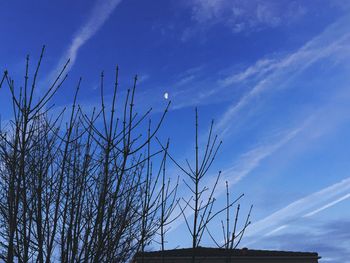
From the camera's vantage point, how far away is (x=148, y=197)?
16.3 ft

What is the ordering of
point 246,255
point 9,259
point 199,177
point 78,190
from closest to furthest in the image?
point 9,259
point 78,190
point 199,177
point 246,255

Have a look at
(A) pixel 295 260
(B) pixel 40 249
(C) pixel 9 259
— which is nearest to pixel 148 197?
(B) pixel 40 249

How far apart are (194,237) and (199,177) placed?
31.8 inches

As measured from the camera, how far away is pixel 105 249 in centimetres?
394

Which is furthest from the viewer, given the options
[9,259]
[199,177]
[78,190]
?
[199,177]

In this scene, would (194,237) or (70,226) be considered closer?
(70,226)

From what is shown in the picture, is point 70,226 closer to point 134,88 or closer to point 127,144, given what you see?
point 127,144

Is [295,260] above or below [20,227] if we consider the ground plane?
above

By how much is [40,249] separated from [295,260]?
34669 millimetres

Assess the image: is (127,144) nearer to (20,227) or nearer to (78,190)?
(78,190)

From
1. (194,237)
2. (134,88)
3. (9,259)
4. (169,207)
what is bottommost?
(9,259)

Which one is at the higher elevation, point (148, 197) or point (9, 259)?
point (148, 197)

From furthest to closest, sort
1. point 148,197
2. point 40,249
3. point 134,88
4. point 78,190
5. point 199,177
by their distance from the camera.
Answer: point 199,177, point 148,197, point 78,190, point 134,88, point 40,249

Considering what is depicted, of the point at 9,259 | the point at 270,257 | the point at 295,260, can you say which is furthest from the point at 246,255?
the point at 9,259
